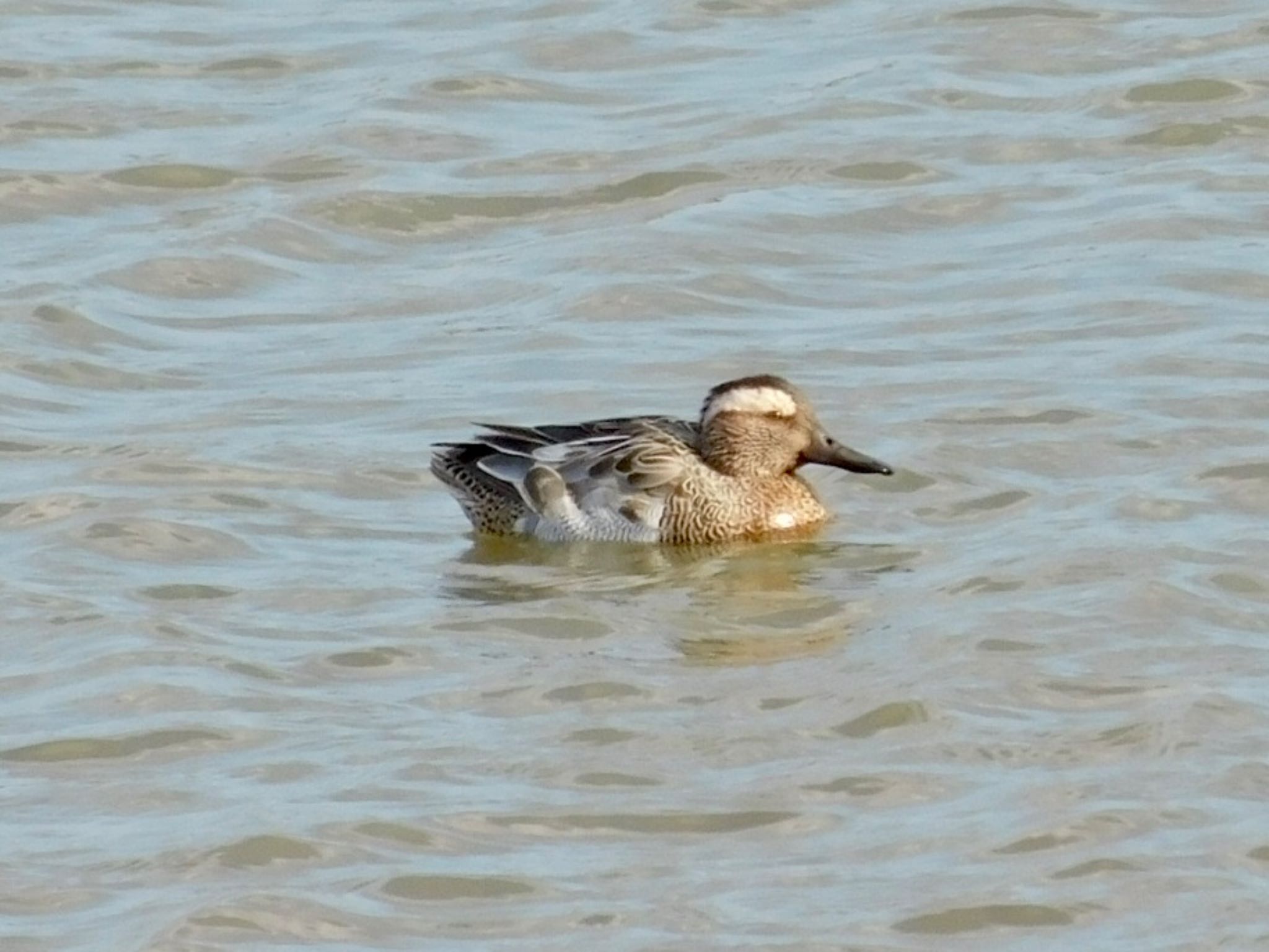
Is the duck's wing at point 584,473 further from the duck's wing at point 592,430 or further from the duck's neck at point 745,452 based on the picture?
the duck's neck at point 745,452

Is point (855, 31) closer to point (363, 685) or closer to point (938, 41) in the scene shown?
point (938, 41)

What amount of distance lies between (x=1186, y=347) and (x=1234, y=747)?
485cm

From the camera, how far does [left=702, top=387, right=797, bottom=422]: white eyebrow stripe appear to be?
44.0 feet

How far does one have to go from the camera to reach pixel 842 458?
1325 cm

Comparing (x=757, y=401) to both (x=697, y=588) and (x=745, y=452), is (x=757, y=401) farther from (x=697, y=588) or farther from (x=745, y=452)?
(x=697, y=588)

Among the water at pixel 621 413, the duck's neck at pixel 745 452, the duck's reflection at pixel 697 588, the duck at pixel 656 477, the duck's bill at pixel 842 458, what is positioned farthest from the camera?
the duck's neck at pixel 745 452

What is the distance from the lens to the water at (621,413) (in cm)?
929

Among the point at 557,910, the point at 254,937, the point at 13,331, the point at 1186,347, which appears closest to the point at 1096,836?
the point at 557,910

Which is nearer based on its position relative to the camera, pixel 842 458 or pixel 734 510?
pixel 842 458

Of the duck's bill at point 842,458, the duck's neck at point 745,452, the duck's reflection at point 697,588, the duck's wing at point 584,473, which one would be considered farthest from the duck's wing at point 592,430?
the duck's bill at point 842,458

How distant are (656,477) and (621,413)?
3.69 ft

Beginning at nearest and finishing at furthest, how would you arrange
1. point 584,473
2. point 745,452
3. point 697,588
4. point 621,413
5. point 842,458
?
1. point 697,588
2. point 842,458
3. point 584,473
4. point 745,452
5. point 621,413

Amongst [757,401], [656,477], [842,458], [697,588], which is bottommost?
[697,588]

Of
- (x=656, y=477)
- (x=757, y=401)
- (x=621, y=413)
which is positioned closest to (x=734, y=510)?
(x=656, y=477)
